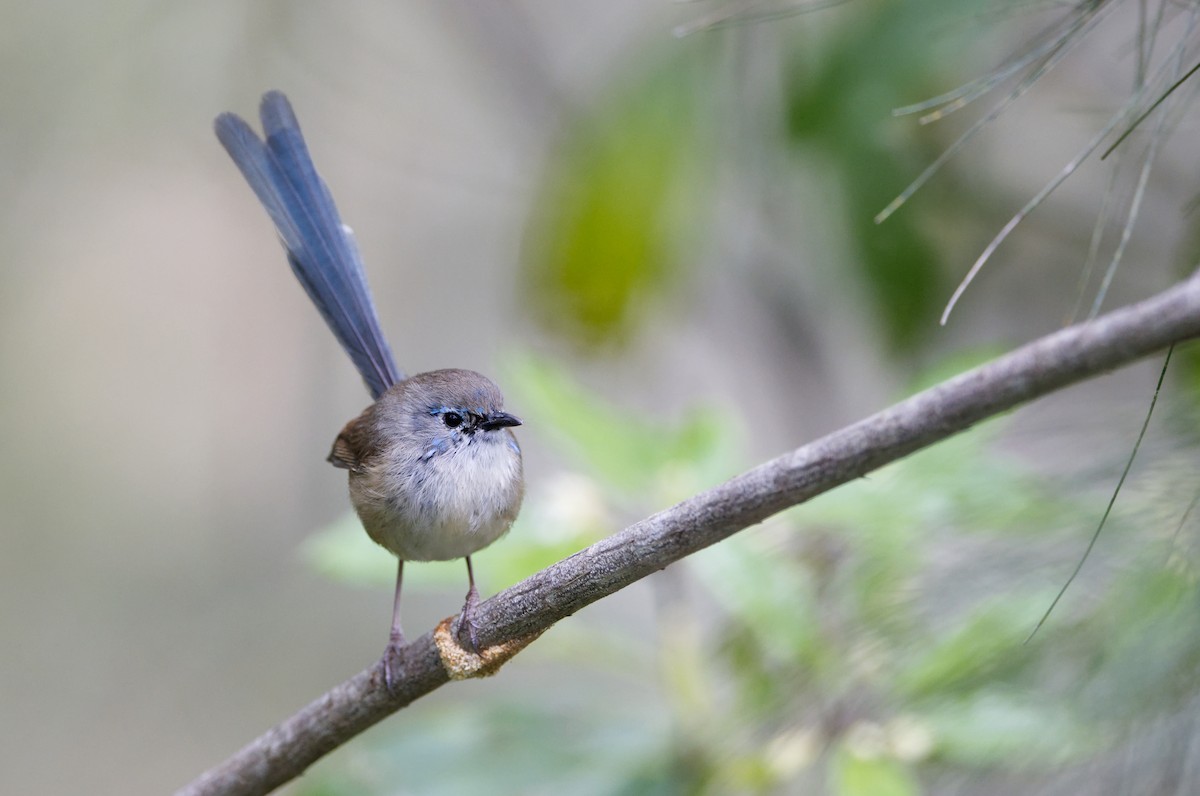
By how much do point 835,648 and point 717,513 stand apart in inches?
50.5

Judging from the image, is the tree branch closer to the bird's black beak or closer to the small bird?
the small bird

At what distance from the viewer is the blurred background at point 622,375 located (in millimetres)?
2379

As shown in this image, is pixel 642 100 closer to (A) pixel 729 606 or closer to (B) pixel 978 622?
(A) pixel 729 606

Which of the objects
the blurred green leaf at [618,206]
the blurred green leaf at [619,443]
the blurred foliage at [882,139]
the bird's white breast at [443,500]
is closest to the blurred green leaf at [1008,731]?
the blurred green leaf at [619,443]

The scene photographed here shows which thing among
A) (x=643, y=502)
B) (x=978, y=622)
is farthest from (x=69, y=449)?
(x=978, y=622)

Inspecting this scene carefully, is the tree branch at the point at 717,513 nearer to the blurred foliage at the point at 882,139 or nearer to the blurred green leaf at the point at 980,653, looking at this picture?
the blurred green leaf at the point at 980,653

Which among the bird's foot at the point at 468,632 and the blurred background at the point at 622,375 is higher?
the blurred background at the point at 622,375

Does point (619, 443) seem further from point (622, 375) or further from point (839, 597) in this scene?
point (622, 375)

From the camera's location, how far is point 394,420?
2.59 m

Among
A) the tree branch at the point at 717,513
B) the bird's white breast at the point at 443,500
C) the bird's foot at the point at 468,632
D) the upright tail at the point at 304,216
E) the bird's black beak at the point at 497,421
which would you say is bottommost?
the tree branch at the point at 717,513

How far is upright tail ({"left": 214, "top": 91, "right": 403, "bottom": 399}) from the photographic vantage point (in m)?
2.44

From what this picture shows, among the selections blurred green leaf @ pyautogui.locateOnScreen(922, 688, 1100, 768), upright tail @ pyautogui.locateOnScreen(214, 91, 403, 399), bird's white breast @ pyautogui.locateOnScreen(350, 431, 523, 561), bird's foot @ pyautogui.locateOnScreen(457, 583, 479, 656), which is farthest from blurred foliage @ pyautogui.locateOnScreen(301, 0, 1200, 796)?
bird's foot @ pyautogui.locateOnScreen(457, 583, 479, 656)

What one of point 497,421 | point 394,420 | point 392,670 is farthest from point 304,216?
point 392,670

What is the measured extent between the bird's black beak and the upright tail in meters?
0.32
